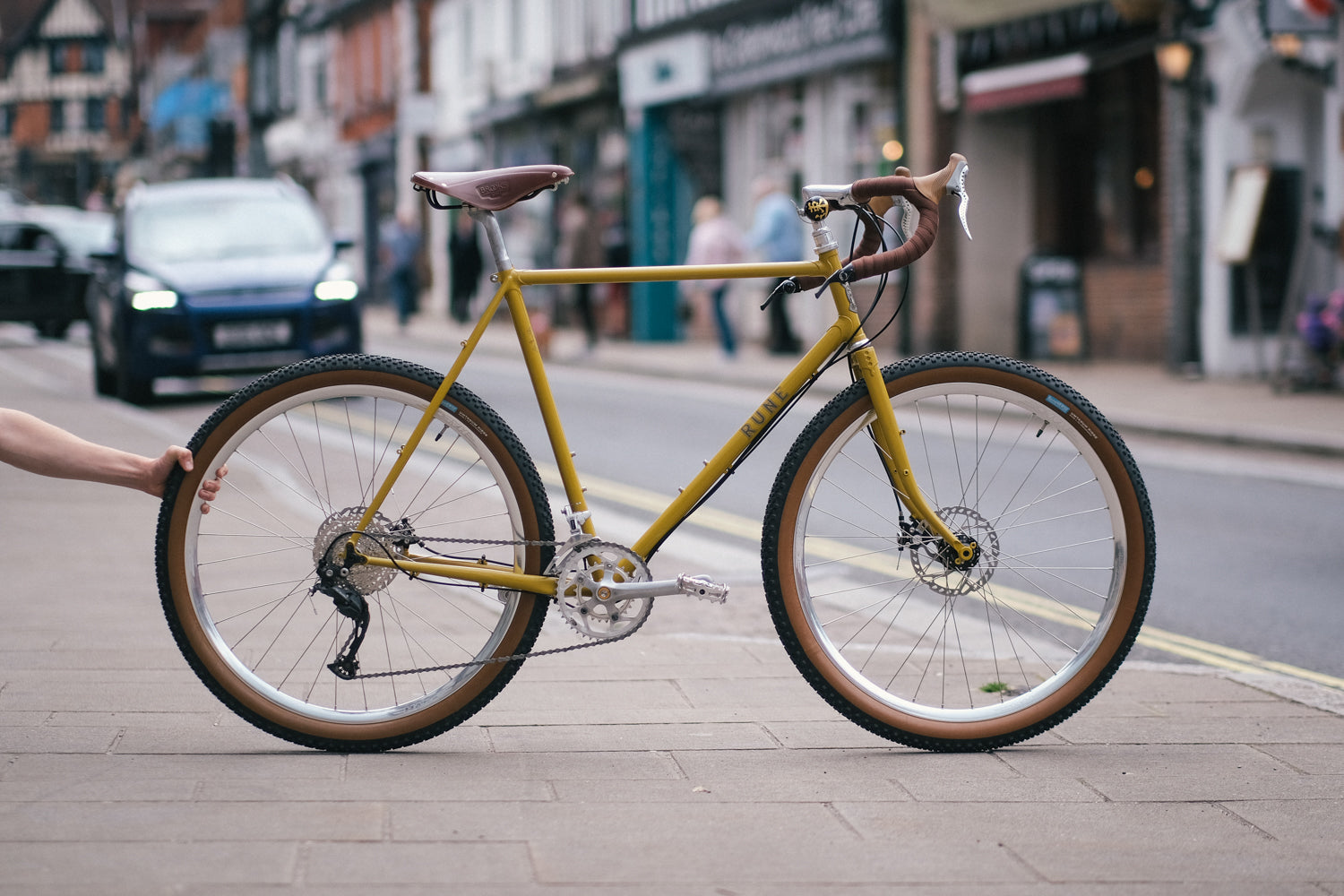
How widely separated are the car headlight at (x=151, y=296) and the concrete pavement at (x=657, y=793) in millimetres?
9218

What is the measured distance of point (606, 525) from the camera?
5.17 meters

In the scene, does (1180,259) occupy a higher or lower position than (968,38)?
lower

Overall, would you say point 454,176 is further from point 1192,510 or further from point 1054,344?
point 1054,344

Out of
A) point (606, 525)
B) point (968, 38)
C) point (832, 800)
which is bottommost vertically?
point (832, 800)

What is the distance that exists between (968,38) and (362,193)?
1249 inches

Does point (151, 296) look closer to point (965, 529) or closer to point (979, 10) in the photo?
point (979, 10)

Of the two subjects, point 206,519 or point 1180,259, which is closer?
point 206,519

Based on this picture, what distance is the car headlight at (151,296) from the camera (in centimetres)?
1441

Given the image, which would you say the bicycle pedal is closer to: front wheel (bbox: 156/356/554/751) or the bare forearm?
front wheel (bbox: 156/356/554/751)

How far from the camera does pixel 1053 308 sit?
19359 mm

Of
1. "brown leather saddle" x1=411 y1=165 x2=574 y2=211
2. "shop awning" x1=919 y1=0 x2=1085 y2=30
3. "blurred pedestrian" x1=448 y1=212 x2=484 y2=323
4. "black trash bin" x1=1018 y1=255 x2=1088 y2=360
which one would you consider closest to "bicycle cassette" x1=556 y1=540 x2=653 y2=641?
"brown leather saddle" x1=411 y1=165 x2=574 y2=211

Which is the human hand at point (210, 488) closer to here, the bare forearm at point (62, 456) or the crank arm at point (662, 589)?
the bare forearm at point (62, 456)

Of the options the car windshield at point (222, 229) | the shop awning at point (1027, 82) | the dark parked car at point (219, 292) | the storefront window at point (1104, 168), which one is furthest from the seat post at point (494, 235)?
the storefront window at point (1104, 168)

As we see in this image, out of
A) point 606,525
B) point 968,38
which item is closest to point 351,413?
point 606,525
